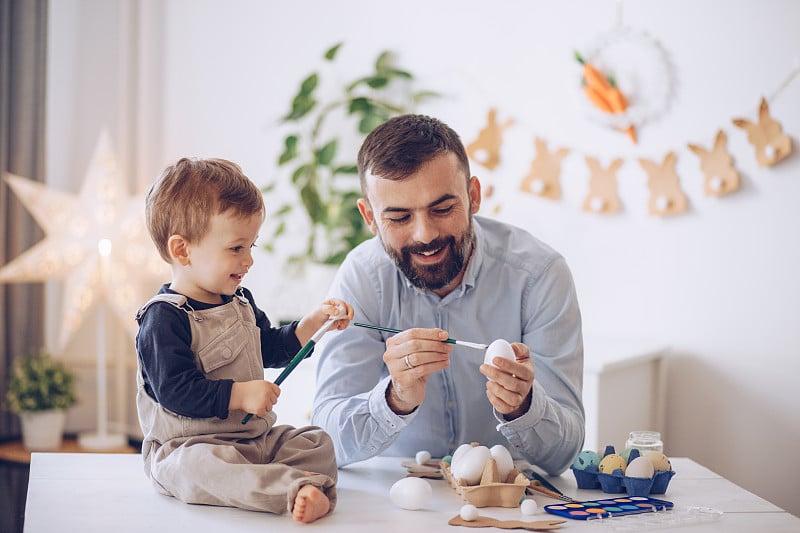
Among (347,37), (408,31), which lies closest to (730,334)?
(408,31)

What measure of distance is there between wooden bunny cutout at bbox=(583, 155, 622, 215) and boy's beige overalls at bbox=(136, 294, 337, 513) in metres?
1.74

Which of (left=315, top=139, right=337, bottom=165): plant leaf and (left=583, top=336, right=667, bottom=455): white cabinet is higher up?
(left=315, top=139, right=337, bottom=165): plant leaf

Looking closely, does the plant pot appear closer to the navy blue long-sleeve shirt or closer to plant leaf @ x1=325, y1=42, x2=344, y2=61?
plant leaf @ x1=325, y1=42, x2=344, y2=61

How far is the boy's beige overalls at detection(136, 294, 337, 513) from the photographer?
131 centimetres

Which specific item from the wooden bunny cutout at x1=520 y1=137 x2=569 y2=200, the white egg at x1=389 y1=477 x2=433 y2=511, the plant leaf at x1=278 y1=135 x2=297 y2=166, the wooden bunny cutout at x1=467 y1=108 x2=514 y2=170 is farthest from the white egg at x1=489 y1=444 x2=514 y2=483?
the plant leaf at x1=278 y1=135 x2=297 y2=166

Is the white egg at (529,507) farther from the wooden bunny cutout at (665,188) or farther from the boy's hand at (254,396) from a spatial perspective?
the wooden bunny cutout at (665,188)

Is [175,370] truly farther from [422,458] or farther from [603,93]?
[603,93]

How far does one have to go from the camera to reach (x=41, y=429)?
359cm

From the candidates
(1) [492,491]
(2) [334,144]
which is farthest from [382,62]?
(1) [492,491]

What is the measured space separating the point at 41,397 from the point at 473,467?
2619 millimetres

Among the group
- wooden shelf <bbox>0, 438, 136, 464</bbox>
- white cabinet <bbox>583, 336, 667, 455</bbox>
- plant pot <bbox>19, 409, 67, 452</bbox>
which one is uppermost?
white cabinet <bbox>583, 336, 667, 455</bbox>

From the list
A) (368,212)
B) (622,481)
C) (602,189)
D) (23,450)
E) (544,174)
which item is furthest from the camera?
(23,450)

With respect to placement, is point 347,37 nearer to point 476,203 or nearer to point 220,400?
point 476,203

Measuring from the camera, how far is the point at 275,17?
12.1 feet
